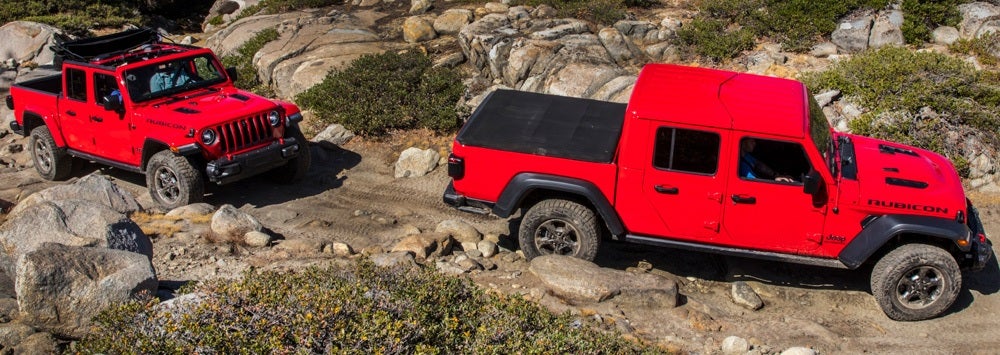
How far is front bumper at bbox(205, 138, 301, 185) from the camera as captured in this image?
10586mm

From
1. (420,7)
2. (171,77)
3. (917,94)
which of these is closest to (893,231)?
(917,94)

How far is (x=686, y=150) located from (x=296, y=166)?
231 inches

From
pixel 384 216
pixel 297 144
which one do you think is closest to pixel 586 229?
pixel 384 216

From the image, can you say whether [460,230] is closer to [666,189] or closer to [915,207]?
[666,189]

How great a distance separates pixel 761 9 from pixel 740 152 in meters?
8.59

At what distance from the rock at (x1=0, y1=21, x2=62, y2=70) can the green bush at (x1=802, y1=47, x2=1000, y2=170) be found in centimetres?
1579

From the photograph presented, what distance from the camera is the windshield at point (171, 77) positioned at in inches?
443

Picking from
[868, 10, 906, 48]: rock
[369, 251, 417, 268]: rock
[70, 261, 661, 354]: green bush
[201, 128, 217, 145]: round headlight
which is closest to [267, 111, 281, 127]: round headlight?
[201, 128, 217, 145]: round headlight

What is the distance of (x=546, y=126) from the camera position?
8.84m

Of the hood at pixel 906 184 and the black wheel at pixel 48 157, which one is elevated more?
the hood at pixel 906 184

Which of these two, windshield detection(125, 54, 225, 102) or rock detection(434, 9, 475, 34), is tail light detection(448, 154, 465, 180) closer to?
windshield detection(125, 54, 225, 102)

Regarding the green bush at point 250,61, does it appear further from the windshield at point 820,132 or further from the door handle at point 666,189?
the windshield at point 820,132

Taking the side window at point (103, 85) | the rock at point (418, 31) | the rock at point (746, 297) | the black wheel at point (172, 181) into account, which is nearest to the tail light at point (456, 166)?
the rock at point (746, 297)

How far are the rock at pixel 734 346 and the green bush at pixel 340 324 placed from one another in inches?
30.7
